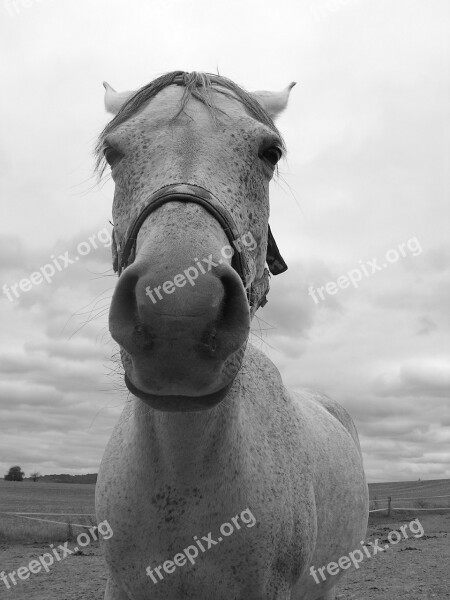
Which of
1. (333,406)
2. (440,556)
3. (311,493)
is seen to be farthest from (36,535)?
(311,493)

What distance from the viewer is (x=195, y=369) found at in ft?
5.59

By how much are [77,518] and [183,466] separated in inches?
838

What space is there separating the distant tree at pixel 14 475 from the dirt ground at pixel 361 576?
2593 inches

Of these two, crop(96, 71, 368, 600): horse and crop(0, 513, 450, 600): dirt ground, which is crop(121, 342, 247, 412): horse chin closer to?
crop(96, 71, 368, 600): horse

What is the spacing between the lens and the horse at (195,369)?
169 cm

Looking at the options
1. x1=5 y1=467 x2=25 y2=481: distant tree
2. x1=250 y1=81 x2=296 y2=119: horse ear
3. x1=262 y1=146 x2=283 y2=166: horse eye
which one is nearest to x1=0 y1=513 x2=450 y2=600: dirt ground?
x1=250 y1=81 x2=296 y2=119: horse ear

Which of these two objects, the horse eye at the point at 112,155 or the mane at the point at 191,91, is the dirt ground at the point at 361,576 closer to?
the mane at the point at 191,91

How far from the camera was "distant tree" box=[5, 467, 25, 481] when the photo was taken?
73625 mm

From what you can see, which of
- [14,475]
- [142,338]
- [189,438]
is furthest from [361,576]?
[14,475]

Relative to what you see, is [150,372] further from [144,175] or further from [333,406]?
[333,406]

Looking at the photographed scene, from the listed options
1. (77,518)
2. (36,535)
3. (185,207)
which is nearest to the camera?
(185,207)

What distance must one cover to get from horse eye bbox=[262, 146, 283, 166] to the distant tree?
264 feet

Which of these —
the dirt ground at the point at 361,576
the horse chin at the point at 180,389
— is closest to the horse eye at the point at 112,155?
the horse chin at the point at 180,389

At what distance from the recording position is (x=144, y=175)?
2211 mm
